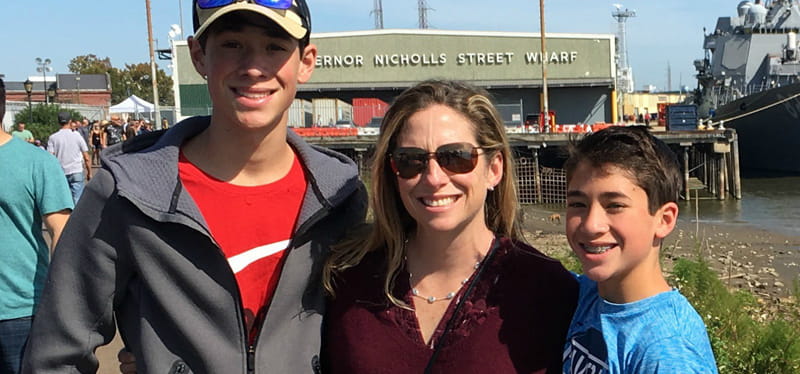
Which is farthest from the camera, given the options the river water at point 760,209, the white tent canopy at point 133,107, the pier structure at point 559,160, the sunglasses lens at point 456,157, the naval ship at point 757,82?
the naval ship at point 757,82

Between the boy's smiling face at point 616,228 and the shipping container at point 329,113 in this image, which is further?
the shipping container at point 329,113

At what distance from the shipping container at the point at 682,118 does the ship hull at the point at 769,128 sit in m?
5.46

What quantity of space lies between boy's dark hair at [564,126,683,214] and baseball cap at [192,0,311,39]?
103 cm

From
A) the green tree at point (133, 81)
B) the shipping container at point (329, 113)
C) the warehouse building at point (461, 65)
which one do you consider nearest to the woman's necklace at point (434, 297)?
the shipping container at point (329, 113)

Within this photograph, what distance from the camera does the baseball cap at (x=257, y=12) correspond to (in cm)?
218

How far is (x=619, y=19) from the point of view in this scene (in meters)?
88.0

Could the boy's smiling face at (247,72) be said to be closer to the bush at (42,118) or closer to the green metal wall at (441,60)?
the bush at (42,118)

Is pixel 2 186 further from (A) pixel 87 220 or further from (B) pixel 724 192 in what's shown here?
(B) pixel 724 192

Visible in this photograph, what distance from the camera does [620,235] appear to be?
2.10 meters

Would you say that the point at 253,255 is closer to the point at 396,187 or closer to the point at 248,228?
the point at 248,228

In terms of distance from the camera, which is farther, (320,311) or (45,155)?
(45,155)

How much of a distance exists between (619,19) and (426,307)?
92.8 metres

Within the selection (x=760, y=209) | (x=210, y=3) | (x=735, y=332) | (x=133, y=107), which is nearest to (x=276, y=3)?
(x=210, y=3)

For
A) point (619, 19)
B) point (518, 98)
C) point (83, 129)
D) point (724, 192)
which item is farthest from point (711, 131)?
point (619, 19)
